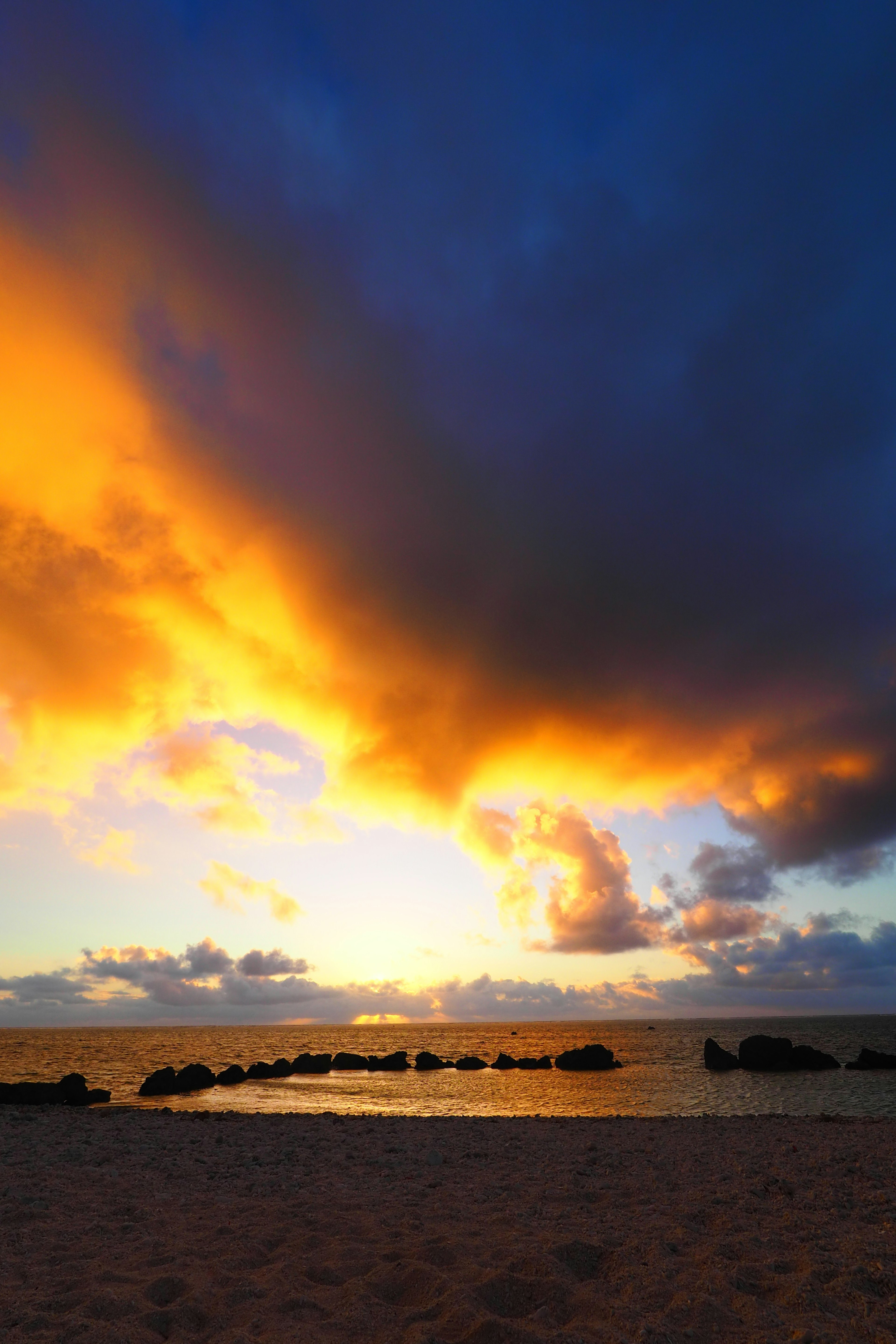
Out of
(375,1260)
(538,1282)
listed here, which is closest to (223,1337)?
(375,1260)

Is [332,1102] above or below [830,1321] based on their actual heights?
below

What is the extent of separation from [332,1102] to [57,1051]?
67098mm

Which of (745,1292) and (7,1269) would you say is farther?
(7,1269)

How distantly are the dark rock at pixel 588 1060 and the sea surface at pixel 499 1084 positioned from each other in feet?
5.06

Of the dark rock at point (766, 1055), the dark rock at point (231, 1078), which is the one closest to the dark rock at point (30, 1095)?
the dark rock at point (231, 1078)

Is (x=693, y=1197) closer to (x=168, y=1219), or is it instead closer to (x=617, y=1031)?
(x=168, y=1219)

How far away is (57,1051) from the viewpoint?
76.8m

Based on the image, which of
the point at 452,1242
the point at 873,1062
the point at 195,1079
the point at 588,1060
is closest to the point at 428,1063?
the point at 588,1060

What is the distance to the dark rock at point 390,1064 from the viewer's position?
53625mm

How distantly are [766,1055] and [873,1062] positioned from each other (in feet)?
31.6

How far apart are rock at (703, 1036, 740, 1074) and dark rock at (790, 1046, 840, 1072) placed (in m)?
3.90

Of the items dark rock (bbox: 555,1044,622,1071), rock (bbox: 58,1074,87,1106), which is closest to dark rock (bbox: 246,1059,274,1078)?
rock (bbox: 58,1074,87,1106)

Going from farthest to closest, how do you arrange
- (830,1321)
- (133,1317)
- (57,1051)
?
(57,1051) < (133,1317) < (830,1321)

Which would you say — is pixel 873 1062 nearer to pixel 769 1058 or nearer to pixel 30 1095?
pixel 769 1058
